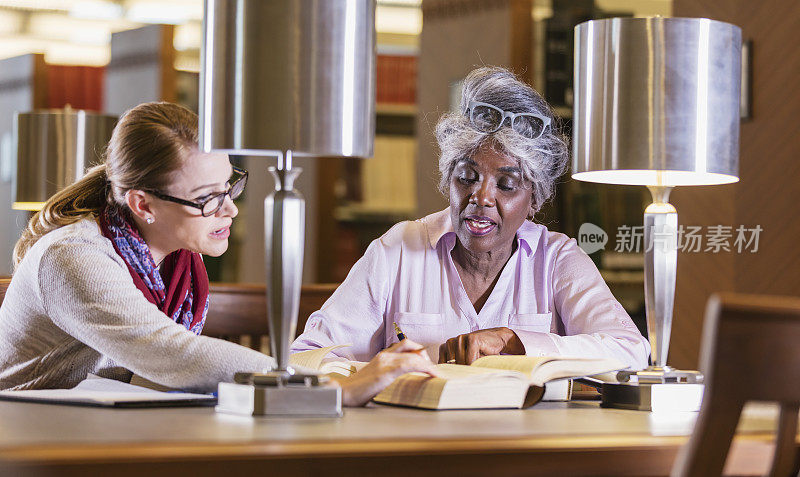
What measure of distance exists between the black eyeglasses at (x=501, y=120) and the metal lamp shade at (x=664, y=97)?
0.54 m

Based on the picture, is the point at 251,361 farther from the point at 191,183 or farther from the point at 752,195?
the point at 752,195

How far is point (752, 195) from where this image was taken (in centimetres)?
444

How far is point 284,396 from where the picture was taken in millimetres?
1430

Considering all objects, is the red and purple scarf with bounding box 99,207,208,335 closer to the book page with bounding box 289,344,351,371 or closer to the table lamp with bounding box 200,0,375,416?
→ the book page with bounding box 289,344,351,371

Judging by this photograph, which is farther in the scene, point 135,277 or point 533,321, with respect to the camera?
point 533,321

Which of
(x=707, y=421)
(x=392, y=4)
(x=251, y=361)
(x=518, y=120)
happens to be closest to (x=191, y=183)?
(x=251, y=361)

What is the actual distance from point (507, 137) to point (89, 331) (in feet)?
3.47

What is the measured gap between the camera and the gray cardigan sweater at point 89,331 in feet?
5.46

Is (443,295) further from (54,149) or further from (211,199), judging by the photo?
(54,149)

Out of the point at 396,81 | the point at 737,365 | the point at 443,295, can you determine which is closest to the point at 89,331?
the point at 443,295

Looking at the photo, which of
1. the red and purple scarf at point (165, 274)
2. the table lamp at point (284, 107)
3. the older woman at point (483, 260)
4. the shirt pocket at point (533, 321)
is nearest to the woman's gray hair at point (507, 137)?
the older woman at point (483, 260)

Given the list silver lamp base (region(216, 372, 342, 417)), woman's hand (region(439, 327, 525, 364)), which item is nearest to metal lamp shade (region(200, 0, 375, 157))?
silver lamp base (region(216, 372, 342, 417))

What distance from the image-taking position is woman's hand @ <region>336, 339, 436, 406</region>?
1.62 metres

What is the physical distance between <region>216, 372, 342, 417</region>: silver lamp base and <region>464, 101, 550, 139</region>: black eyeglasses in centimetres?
110
